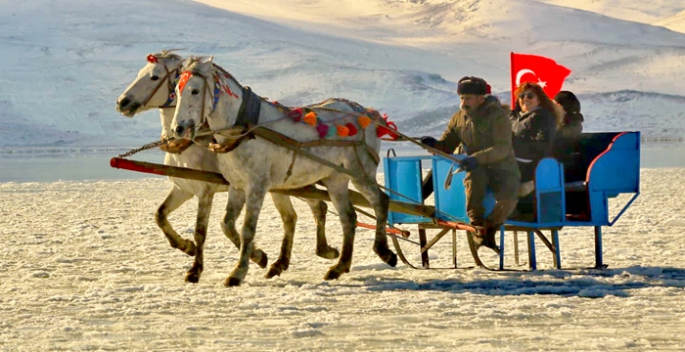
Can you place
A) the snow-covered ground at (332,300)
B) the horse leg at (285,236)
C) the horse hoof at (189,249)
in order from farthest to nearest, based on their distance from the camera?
the horse hoof at (189,249) → the horse leg at (285,236) → the snow-covered ground at (332,300)

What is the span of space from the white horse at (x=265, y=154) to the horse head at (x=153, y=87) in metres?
0.42

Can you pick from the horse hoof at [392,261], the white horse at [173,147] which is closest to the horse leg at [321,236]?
the white horse at [173,147]

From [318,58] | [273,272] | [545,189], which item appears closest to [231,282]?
[273,272]

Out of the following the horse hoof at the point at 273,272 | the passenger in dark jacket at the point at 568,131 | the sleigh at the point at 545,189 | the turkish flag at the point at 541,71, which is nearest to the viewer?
the sleigh at the point at 545,189

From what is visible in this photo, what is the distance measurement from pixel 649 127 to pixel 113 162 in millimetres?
66719

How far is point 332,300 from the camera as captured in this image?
7773 millimetres

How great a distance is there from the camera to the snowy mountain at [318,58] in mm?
73188

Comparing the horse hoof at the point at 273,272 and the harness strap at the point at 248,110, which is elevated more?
the harness strap at the point at 248,110

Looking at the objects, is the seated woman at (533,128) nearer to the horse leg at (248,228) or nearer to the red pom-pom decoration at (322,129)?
the red pom-pom decoration at (322,129)

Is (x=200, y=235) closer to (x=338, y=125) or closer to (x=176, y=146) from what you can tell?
(x=176, y=146)

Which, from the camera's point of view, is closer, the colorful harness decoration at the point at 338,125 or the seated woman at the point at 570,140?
the colorful harness decoration at the point at 338,125

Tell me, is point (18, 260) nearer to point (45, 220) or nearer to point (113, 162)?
point (113, 162)

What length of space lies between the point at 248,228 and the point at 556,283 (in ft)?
6.99

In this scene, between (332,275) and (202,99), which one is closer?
(202,99)
